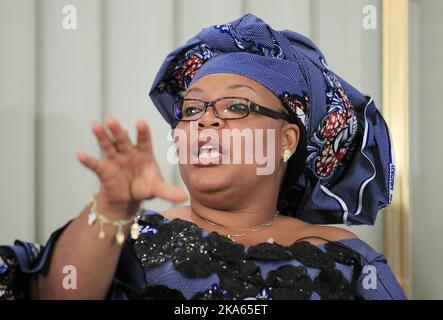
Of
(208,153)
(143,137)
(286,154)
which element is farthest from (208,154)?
(143,137)

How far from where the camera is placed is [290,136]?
1.49 metres

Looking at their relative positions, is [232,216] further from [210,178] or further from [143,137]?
[143,137]

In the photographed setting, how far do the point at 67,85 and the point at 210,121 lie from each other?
59 cm

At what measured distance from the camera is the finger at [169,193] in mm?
869

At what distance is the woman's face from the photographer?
52.6 inches

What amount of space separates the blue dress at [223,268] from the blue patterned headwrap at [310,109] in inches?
10.7

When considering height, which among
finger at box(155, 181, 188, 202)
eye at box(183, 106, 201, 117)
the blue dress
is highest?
eye at box(183, 106, 201, 117)

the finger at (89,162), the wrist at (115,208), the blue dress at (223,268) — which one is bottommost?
the blue dress at (223,268)

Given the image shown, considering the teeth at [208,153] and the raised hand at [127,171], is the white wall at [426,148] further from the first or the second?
the raised hand at [127,171]

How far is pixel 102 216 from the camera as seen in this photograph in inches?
37.3

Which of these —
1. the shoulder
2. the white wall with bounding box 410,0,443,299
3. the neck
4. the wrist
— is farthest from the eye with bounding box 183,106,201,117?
the white wall with bounding box 410,0,443,299

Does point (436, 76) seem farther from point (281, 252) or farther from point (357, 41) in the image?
point (281, 252)

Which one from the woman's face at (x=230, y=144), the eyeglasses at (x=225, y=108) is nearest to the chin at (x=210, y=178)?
the woman's face at (x=230, y=144)

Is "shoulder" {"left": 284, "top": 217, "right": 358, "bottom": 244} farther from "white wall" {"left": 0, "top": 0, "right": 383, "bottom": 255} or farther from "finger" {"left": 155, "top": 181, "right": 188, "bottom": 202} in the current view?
"finger" {"left": 155, "top": 181, "right": 188, "bottom": 202}
